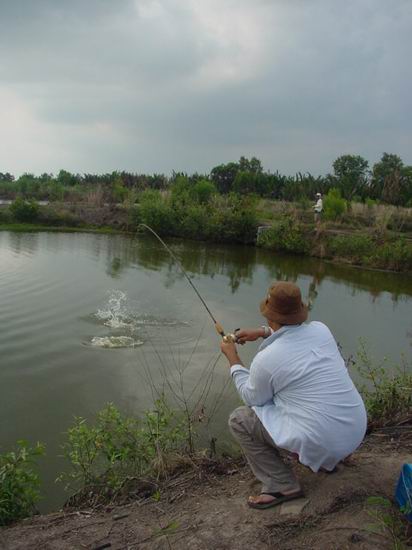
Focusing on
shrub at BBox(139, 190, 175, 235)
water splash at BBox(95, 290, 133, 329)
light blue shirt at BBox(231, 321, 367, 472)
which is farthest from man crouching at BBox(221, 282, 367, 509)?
shrub at BBox(139, 190, 175, 235)

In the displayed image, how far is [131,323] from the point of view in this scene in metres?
8.73

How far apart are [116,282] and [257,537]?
10.3 meters

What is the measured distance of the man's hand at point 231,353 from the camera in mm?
2851

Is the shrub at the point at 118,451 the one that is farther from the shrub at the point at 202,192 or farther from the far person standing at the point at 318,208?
the shrub at the point at 202,192

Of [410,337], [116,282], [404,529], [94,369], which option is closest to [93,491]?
[404,529]

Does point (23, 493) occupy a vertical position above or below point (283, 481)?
below

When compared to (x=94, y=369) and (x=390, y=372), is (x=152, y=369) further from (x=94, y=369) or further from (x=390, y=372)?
(x=390, y=372)

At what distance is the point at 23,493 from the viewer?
2975 mm

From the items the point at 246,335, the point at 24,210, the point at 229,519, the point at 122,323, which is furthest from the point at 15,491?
the point at 24,210

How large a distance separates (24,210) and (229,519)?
23.7 m

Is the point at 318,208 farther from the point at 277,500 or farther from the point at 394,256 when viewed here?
the point at 277,500

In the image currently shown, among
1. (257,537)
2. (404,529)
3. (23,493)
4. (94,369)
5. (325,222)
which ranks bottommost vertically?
(94,369)

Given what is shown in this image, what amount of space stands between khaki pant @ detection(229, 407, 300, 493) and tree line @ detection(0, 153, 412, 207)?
25.0 metres

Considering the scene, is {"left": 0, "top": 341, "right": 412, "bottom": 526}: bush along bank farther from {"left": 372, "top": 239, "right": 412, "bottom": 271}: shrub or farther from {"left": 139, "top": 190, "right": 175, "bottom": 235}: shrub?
{"left": 139, "top": 190, "right": 175, "bottom": 235}: shrub
